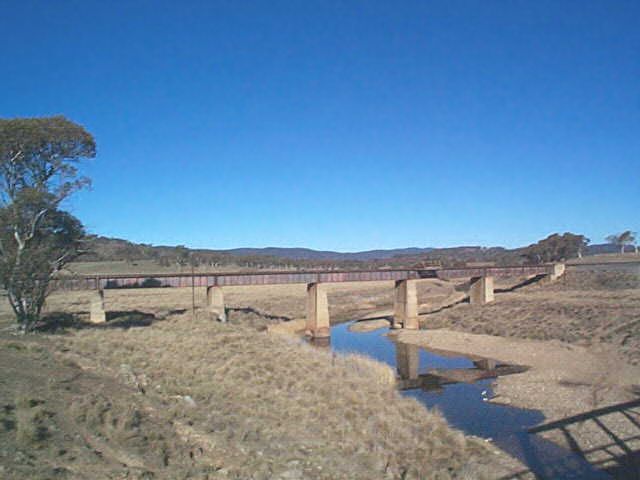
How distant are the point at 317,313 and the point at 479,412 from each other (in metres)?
27.8

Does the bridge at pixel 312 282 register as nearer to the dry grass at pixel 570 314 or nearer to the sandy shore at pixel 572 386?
the dry grass at pixel 570 314

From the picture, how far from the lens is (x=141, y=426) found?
14.8 meters

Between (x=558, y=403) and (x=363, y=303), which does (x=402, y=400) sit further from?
(x=363, y=303)

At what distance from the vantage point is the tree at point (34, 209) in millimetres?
30750

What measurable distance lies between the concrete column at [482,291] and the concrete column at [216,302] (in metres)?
31.7

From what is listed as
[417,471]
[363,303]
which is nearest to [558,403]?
[417,471]

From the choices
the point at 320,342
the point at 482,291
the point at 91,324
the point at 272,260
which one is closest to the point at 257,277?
the point at 320,342

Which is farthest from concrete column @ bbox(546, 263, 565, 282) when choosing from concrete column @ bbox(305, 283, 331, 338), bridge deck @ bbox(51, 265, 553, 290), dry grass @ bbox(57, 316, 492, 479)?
dry grass @ bbox(57, 316, 492, 479)

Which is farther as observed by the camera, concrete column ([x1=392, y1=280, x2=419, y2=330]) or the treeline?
the treeline

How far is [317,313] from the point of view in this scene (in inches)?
1992

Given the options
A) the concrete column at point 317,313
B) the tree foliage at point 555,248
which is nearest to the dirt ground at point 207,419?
the concrete column at point 317,313

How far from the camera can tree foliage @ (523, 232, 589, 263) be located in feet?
359

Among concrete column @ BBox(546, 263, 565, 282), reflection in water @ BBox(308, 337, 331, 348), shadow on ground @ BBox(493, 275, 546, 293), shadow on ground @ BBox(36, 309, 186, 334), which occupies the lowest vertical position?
reflection in water @ BBox(308, 337, 331, 348)

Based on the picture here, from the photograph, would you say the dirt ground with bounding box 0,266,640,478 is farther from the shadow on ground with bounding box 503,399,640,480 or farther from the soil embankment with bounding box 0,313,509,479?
the shadow on ground with bounding box 503,399,640,480
